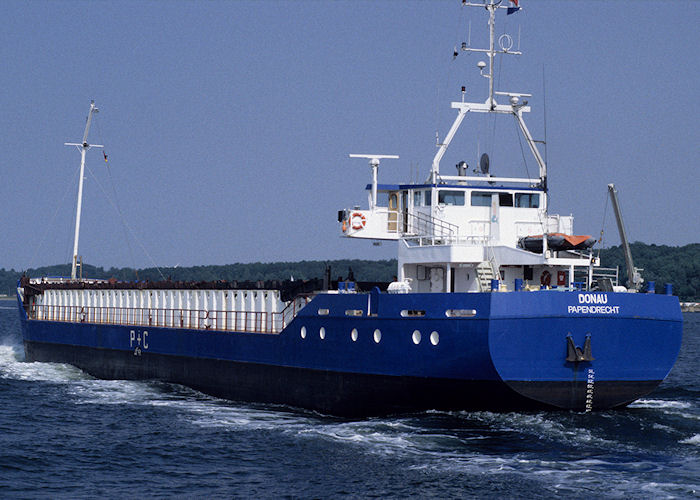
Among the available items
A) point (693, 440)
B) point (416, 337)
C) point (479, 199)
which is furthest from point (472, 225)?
point (693, 440)

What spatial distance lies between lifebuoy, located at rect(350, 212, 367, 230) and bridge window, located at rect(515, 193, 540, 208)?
16.2 feet

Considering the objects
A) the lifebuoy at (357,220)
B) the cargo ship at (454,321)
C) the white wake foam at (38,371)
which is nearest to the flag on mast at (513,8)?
the cargo ship at (454,321)

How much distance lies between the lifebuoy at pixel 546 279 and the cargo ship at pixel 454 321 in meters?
0.04

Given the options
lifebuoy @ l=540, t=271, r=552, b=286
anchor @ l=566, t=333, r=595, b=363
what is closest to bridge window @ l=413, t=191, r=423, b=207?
lifebuoy @ l=540, t=271, r=552, b=286

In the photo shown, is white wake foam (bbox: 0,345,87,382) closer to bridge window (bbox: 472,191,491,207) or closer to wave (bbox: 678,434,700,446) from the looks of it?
bridge window (bbox: 472,191,491,207)

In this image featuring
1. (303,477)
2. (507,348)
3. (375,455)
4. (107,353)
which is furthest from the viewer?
(107,353)

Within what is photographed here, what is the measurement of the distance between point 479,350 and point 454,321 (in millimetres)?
1066

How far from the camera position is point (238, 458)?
23859 millimetres

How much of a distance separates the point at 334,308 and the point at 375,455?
731cm

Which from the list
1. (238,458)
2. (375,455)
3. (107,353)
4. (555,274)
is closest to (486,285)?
(555,274)

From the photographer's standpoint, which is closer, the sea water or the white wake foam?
the sea water

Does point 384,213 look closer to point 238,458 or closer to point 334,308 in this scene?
point 334,308

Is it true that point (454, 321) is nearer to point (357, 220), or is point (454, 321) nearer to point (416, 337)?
point (416, 337)

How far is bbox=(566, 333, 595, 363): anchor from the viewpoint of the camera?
25203 mm
